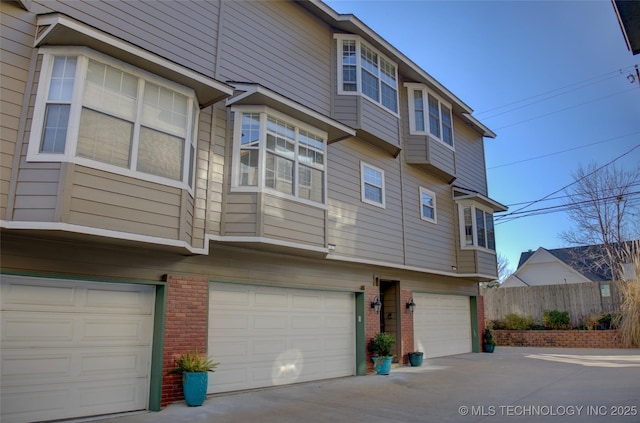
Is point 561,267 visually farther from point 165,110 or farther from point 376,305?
point 165,110

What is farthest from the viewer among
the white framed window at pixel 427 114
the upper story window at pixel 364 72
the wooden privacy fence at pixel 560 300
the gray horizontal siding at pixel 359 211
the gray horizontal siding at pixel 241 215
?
the wooden privacy fence at pixel 560 300

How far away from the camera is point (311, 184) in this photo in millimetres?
9844

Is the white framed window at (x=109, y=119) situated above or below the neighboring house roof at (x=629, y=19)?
above

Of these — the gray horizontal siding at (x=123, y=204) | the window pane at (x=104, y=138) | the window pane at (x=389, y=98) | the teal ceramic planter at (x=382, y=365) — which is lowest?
the teal ceramic planter at (x=382, y=365)

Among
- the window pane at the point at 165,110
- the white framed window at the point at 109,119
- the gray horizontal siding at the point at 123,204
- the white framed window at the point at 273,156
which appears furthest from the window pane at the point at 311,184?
the gray horizontal siding at the point at 123,204

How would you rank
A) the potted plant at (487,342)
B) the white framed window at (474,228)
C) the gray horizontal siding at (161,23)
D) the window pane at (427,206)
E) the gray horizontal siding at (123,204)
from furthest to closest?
the potted plant at (487,342) → the white framed window at (474,228) → the window pane at (427,206) → the gray horizontal siding at (161,23) → the gray horizontal siding at (123,204)

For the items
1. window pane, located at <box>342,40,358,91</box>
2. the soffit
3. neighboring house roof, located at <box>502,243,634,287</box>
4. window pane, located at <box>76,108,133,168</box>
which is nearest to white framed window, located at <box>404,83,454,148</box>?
window pane, located at <box>342,40,358,91</box>

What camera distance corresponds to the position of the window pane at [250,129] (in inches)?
356

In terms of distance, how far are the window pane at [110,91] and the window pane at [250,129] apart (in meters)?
2.34

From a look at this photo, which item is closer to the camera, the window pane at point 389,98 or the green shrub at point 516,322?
the window pane at point 389,98

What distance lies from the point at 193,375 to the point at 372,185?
7.04m

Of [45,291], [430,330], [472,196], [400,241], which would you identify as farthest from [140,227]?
[472,196]

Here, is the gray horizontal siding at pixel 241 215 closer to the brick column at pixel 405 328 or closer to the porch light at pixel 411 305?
the brick column at pixel 405 328

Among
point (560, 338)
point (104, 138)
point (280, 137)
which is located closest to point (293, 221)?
point (280, 137)
